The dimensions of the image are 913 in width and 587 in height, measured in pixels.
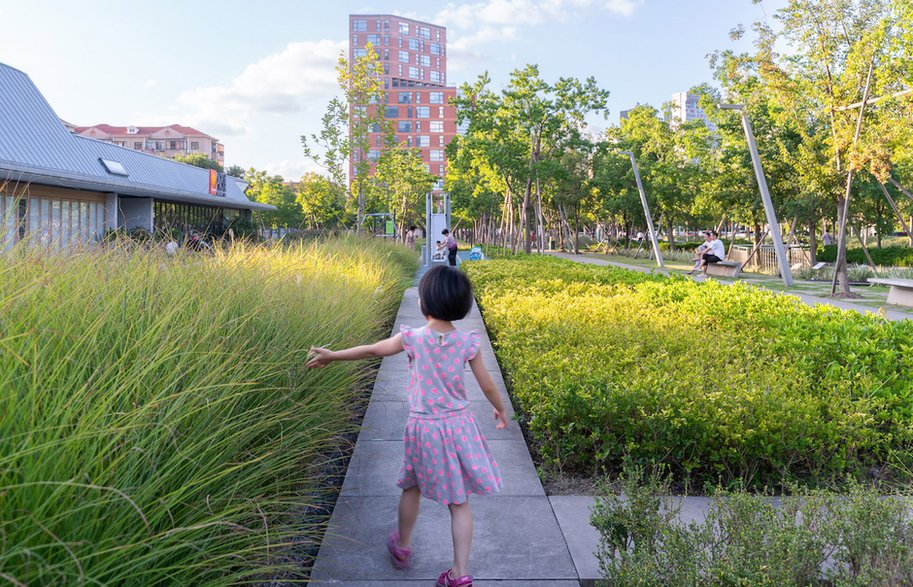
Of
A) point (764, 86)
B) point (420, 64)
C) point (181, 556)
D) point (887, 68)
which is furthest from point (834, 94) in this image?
point (420, 64)

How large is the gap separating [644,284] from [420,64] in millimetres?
123169

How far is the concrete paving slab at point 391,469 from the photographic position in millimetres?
4203

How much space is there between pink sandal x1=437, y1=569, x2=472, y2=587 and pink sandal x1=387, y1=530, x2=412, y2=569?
216mm

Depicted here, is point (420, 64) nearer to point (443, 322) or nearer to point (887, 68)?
point (887, 68)

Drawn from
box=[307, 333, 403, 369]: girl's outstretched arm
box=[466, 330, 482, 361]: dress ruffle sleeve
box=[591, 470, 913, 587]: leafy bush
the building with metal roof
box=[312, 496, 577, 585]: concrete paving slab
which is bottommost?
box=[312, 496, 577, 585]: concrete paving slab

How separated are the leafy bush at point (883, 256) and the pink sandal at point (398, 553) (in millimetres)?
31299

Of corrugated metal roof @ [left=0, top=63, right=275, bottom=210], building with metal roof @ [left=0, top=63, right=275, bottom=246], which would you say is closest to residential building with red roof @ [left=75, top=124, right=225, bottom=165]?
building with metal roof @ [left=0, top=63, right=275, bottom=246]

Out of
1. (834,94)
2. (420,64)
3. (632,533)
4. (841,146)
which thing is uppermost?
(420,64)

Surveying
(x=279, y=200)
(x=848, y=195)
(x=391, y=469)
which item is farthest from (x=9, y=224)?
(x=279, y=200)

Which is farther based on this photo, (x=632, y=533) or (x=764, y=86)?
(x=764, y=86)

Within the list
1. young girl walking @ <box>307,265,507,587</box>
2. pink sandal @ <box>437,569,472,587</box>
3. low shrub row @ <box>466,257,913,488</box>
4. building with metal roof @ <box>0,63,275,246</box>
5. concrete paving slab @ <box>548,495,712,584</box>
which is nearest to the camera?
pink sandal @ <box>437,569,472,587</box>

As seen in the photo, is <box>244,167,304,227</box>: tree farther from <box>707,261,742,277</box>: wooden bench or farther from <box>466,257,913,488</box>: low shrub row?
<box>466,257,913,488</box>: low shrub row

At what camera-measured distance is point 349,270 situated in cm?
1001

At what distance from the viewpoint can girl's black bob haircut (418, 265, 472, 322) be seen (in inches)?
125
